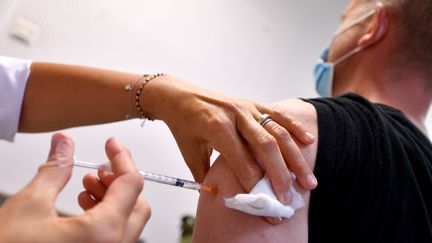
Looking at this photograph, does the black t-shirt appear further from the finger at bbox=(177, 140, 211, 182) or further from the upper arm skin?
the finger at bbox=(177, 140, 211, 182)

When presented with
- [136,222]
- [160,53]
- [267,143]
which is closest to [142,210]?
[136,222]

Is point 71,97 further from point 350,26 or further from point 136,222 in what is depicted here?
point 350,26

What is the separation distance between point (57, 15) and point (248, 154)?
1.43m

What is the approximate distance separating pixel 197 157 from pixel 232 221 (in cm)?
18

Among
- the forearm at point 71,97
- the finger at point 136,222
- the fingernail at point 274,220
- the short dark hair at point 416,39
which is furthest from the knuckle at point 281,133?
the short dark hair at point 416,39

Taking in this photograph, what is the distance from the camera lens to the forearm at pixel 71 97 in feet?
3.21

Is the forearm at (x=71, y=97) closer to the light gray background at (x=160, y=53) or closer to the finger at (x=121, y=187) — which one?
the finger at (x=121, y=187)

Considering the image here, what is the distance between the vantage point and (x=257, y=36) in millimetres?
2553

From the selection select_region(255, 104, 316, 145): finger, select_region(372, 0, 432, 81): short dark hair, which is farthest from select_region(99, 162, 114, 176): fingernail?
select_region(372, 0, 432, 81): short dark hair

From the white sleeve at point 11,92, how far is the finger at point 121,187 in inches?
24.2

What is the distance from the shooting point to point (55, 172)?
0.46 m

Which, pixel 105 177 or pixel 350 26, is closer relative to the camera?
pixel 105 177

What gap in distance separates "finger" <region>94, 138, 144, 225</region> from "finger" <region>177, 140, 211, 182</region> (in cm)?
26

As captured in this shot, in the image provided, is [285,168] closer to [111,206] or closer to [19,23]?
[111,206]
